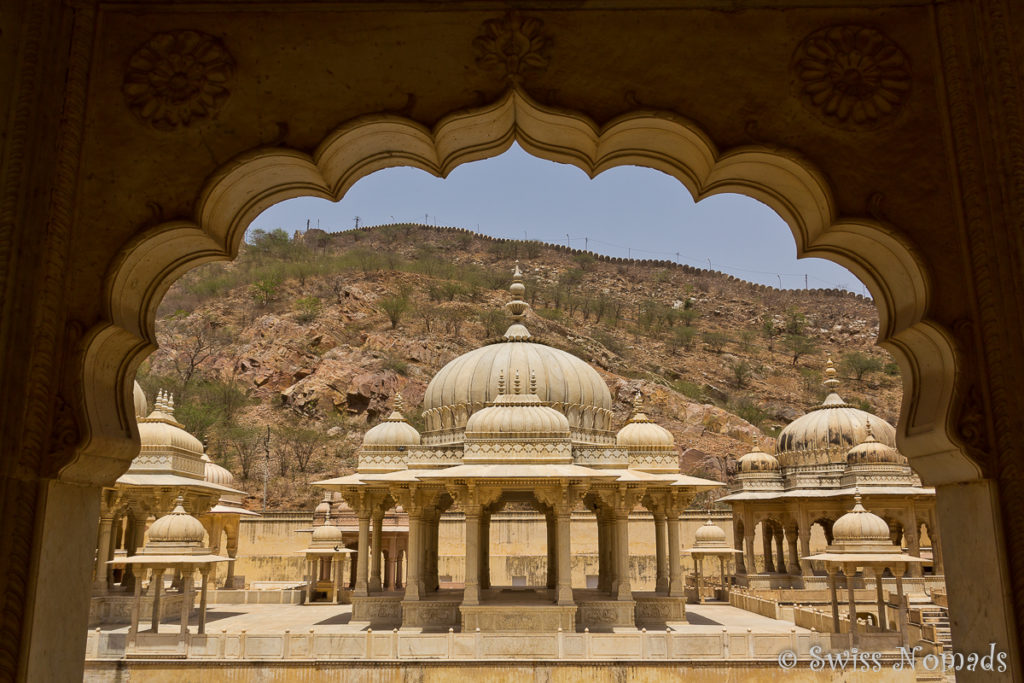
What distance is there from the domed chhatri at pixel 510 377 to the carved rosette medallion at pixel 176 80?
58.6 ft

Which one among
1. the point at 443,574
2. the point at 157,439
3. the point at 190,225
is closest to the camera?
the point at 190,225

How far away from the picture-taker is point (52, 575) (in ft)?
11.8

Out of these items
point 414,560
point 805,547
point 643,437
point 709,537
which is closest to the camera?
point 414,560

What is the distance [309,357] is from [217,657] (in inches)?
1569

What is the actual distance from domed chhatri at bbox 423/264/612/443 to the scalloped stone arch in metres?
17.3

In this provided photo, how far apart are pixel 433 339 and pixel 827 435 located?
34.9m

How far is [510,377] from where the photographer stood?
2194 centimetres

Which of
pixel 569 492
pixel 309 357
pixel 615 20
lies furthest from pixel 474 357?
pixel 309 357

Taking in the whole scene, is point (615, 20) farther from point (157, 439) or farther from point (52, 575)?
point (157, 439)

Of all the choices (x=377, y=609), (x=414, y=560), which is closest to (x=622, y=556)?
(x=414, y=560)

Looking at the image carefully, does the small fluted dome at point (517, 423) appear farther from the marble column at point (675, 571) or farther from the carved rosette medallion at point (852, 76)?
the carved rosette medallion at point (852, 76)

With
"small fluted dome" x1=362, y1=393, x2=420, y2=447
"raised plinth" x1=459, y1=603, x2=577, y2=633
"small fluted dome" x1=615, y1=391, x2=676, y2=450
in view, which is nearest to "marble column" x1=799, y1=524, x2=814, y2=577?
"small fluted dome" x1=615, y1=391, x2=676, y2=450

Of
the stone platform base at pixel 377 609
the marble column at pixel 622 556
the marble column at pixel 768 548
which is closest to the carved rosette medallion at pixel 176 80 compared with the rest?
the marble column at pixel 622 556

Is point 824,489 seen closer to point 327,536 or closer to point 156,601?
point 327,536
